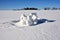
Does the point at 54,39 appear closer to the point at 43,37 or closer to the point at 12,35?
the point at 43,37

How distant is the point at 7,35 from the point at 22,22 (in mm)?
3723

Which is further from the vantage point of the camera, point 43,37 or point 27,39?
point 43,37

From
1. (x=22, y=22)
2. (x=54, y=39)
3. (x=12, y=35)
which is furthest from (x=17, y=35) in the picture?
(x=22, y=22)

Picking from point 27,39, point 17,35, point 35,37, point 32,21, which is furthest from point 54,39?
point 32,21

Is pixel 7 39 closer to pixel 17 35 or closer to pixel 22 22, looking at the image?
pixel 17 35

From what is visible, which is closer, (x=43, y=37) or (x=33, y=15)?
A: (x=43, y=37)

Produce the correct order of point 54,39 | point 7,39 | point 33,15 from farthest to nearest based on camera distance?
point 33,15 < point 54,39 < point 7,39

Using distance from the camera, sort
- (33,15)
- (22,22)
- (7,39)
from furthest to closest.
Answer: (33,15), (22,22), (7,39)

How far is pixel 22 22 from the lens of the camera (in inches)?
384

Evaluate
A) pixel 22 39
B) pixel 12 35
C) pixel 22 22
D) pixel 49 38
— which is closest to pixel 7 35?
pixel 12 35

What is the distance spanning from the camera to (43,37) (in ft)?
19.9

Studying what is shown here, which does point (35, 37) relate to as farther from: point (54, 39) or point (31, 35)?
point (54, 39)

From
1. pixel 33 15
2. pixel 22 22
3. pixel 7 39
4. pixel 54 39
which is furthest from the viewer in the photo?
pixel 33 15

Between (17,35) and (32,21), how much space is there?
3770 millimetres
